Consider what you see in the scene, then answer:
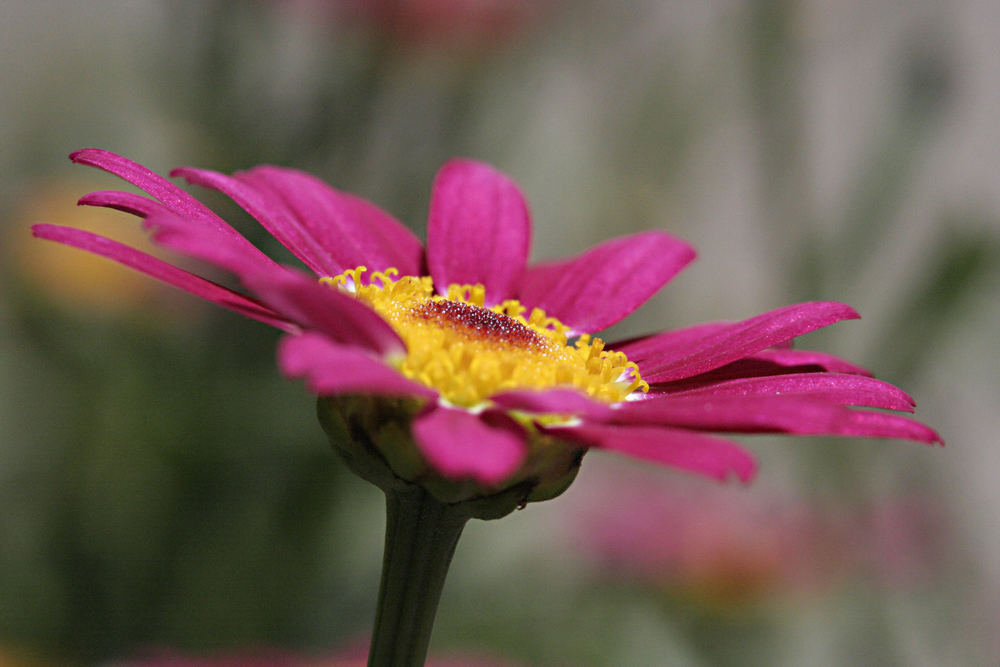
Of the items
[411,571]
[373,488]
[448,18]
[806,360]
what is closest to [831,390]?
[806,360]

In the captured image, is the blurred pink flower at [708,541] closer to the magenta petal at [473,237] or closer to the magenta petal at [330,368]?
the magenta petal at [473,237]

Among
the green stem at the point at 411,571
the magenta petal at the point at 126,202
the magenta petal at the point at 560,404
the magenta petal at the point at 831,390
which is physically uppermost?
the magenta petal at the point at 126,202

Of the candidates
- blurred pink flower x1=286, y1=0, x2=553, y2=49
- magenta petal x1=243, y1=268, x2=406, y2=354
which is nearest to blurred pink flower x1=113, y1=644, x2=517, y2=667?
magenta petal x1=243, y1=268, x2=406, y2=354

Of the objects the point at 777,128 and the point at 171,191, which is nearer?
the point at 171,191

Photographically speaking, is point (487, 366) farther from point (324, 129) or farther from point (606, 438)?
point (324, 129)

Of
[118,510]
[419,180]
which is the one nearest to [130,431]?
[118,510]

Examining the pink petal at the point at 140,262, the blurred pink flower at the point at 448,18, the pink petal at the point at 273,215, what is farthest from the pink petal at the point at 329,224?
the blurred pink flower at the point at 448,18

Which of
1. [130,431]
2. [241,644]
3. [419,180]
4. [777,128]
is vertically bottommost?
[241,644]

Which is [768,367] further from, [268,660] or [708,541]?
[708,541]
